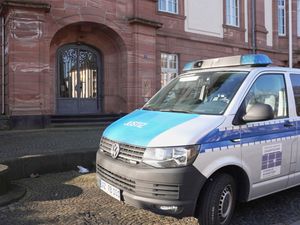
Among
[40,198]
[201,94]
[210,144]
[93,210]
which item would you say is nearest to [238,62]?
[201,94]

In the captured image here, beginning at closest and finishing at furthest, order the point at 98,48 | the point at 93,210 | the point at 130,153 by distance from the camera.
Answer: the point at 130,153 → the point at 93,210 → the point at 98,48

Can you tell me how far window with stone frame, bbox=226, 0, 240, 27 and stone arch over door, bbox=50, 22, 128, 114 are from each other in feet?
25.4

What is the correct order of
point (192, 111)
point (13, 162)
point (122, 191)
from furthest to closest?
point (13, 162)
point (192, 111)
point (122, 191)

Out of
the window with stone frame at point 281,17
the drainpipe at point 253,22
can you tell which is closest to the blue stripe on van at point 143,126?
the drainpipe at point 253,22

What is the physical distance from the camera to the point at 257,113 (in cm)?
454

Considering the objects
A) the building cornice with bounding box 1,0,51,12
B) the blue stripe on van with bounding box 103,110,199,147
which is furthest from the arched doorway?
the blue stripe on van with bounding box 103,110,199,147

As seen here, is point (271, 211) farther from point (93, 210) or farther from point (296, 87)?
point (93, 210)

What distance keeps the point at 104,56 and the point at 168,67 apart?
10.4 feet

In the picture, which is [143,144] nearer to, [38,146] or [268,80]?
[268,80]

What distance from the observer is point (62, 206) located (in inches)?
214

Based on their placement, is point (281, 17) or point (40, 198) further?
point (281, 17)

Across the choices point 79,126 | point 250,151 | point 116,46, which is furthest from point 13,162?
point 116,46

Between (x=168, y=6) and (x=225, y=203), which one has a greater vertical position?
(x=168, y=6)

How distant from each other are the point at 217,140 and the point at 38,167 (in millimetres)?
4203
